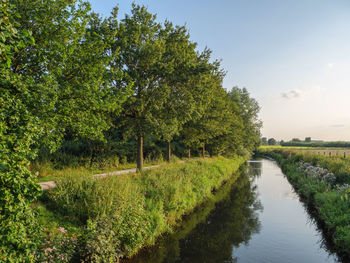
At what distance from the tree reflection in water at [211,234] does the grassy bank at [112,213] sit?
0.62 meters

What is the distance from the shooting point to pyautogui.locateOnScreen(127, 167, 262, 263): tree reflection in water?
946cm

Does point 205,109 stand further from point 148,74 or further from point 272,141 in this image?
point 272,141

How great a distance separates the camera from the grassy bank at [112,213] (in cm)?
715

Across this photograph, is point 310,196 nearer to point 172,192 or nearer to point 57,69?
point 172,192

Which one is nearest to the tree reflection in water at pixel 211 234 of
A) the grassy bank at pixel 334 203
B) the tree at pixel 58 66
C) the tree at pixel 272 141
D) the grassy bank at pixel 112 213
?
the grassy bank at pixel 112 213

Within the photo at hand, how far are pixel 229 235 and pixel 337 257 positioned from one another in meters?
4.63

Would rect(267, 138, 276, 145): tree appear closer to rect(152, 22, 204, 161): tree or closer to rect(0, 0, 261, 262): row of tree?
rect(0, 0, 261, 262): row of tree

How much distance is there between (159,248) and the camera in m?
9.93

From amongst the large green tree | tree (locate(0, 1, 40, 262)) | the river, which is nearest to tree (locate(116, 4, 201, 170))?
the large green tree

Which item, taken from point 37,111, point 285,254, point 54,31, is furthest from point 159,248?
point 54,31

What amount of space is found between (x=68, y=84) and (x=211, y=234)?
32.3 ft

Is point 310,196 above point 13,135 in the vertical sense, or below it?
below

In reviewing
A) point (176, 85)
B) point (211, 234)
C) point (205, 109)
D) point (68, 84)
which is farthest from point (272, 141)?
point (68, 84)

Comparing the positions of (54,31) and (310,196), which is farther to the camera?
(310,196)
